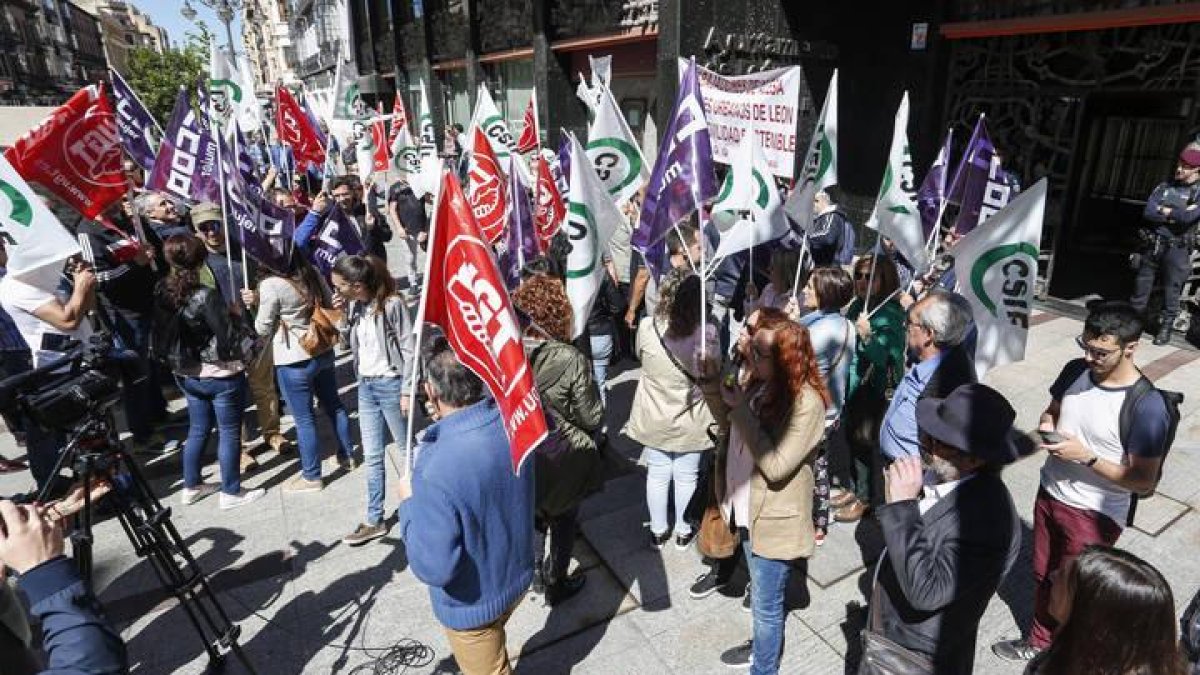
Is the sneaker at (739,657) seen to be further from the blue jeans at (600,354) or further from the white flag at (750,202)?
the blue jeans at (600,354)

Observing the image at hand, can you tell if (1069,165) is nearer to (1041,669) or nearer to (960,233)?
(960,233)

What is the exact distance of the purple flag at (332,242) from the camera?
554 centimetres

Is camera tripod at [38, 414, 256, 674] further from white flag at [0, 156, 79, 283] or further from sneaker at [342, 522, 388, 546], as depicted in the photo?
white flag at [0, 156, 79, 283]

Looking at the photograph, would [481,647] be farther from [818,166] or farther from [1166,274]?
[1166,274]

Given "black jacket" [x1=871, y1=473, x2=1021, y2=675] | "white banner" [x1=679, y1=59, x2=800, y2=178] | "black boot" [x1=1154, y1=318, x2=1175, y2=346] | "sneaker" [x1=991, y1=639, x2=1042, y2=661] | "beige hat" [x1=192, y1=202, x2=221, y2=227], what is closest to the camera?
"black jacket" [x1=871, y1=473, x2=1021, y2=675]

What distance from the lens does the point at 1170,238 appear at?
6789 mm

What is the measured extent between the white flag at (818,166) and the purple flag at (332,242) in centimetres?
351

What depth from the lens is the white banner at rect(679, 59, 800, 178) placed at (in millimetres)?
6242

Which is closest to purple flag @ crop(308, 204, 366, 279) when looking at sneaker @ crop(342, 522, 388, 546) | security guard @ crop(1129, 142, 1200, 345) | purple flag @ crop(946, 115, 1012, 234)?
sneaker @ crop(342, 522, 388, 546)

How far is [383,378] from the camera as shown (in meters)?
4.30

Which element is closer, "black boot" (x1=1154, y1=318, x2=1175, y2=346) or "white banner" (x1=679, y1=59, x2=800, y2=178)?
"white banner" (x1=679, y1=59, x2=800, y2=178)

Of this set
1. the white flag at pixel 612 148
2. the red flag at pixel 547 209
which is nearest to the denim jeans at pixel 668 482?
the white flag at pixel 612 148

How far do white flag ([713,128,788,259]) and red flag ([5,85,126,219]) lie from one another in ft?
15.1

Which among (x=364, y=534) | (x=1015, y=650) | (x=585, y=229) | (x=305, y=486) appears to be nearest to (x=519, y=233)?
(x=585, y=229)
